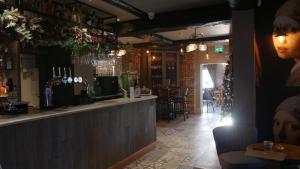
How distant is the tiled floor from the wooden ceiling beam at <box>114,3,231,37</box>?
2612mm

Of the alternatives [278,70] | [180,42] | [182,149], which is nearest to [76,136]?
[182,149]

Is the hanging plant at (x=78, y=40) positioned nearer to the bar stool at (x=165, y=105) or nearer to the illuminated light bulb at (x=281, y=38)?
the illuminated light bulb at (x=281, y=38)

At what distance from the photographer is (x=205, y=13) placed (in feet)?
16.0

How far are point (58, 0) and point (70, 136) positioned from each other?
2.39m

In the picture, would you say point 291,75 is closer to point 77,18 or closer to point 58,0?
point 77,18

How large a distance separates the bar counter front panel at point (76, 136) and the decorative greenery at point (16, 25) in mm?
940

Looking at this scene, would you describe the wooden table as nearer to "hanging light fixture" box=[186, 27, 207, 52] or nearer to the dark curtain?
"hanging light fixture" box=[186, 27, 207, 52]

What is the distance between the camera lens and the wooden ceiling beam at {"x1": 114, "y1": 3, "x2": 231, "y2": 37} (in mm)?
4742

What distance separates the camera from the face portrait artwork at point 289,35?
380cm

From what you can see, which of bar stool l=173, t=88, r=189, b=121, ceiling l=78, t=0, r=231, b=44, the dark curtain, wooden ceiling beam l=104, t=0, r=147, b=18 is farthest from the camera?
the dark curtain

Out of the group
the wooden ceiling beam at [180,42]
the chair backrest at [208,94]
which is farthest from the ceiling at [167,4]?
the chair backrest at [208,94]

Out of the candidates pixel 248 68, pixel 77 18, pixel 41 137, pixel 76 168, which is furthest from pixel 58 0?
pixel 248 68

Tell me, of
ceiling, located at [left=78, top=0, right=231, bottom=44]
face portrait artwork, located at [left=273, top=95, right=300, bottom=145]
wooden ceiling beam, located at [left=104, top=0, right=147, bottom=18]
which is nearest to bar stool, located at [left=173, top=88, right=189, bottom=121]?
ceiling, located at [left=78, top=0, right=231, bottom=44]

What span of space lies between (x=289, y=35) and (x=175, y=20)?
2151 mm
